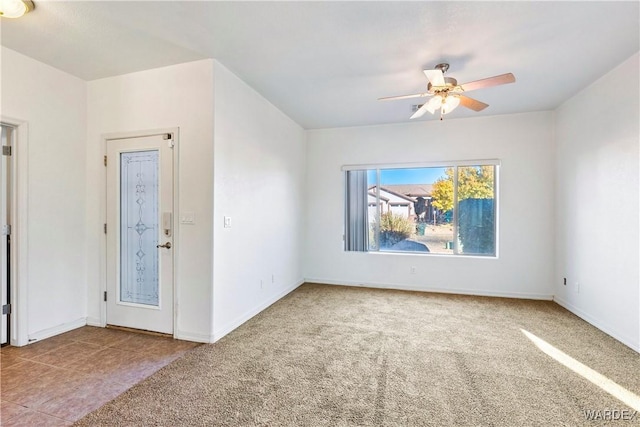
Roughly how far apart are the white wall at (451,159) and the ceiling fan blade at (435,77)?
2299 mm

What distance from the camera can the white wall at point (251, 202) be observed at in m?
3.04

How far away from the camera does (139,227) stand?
3.21 metres

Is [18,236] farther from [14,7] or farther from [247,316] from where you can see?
[247,316]

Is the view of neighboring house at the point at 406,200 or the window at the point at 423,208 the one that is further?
the view of neighboring house at the point at 406,200

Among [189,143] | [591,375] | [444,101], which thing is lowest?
[591,375]

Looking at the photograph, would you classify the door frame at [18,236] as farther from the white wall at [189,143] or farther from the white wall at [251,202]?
the white wall at [251,202]

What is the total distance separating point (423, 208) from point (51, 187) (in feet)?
15.9

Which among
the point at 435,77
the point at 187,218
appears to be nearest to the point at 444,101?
the point at 435,77

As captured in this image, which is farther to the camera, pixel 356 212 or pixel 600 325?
pixel 356 212

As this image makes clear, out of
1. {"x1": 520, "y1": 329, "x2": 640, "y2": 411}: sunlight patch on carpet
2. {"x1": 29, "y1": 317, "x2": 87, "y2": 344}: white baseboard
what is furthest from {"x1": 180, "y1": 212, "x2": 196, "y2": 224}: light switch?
{"x1": 520, "y1": 329, "x2": 640, "y2": 411}: sunlight patch on carpet

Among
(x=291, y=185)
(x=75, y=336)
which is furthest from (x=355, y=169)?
(x=75, y=336)

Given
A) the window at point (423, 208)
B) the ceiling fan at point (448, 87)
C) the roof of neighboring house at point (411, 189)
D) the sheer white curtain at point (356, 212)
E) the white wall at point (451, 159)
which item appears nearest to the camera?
the ceiling fan at point (448, 87)

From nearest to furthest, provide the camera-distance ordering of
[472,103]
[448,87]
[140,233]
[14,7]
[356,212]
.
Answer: [14,7]
[448,87]
[472,103]
[140,233]
[356,212]

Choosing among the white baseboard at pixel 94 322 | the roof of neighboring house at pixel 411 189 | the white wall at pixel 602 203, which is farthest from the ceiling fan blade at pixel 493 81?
the white baseboard at pixel 94 322
